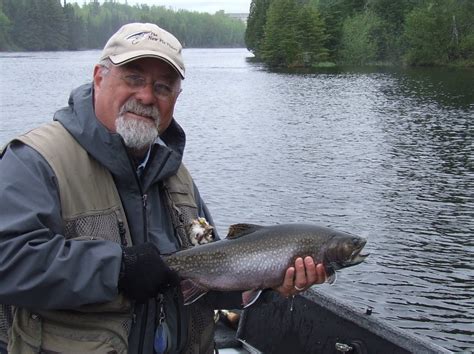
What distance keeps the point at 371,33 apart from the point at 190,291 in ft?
302

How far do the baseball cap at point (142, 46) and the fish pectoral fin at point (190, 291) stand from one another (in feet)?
3.58

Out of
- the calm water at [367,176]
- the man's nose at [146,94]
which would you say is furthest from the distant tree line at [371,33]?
the man's nose at [146,94]

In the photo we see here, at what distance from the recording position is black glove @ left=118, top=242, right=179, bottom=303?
2.86m

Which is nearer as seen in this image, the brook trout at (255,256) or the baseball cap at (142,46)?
the baseball cap at (142,46)

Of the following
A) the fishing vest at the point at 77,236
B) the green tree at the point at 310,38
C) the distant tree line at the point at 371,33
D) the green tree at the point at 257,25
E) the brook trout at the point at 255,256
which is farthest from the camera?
the green tree at the point at 257,25

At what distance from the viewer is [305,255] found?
3.45 meters

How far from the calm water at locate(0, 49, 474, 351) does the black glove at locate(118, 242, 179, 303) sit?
609 cm

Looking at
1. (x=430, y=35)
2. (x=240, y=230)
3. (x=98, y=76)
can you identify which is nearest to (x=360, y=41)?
(x=430, y=35)

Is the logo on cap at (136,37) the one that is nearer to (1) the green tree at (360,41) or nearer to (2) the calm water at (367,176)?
(2) the calm water at (367,176)

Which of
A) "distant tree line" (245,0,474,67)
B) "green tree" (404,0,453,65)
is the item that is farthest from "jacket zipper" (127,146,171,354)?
"green tree" (404,0,453,65)

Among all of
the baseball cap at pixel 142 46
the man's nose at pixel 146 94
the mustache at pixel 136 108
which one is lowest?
the mustache at pixel 136 108

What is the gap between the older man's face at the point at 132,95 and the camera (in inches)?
125

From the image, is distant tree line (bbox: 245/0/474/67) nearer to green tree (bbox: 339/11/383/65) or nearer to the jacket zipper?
green tree (bbox: 339/11/383/65)

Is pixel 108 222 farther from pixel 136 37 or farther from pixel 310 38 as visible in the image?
pixel 310 38
